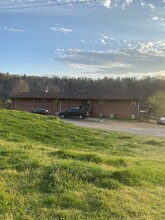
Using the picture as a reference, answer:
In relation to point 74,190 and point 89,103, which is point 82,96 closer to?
point 89,103

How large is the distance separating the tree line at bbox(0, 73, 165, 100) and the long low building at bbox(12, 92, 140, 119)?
5078 centimetres

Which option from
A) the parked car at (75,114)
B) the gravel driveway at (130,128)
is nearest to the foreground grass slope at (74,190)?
the gravel driveway at (130,128)

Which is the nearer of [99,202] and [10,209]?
[10,209]

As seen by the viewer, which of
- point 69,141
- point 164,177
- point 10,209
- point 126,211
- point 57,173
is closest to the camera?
point 10,209

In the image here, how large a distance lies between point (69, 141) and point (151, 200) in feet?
30.2

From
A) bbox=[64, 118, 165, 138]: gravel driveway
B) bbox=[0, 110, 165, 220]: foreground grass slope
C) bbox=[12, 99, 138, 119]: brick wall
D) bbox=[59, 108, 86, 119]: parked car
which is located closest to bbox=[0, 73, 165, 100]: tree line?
bbox=[12, 99, 138, 119]: brick wall

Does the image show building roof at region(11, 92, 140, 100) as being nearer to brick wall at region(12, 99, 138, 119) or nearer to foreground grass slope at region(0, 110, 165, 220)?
brick wall at region(12, 99, 138, 119)

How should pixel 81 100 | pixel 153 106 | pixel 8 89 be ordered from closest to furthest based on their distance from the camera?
1. pixel 81 100
2. pixel 153 106
3. pixel 8 89

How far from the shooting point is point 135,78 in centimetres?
12488

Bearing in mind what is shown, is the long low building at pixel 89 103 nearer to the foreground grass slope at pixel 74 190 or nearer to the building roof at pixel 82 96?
the building roof at pixel 82 96

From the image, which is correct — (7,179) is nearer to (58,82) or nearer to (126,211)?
(126,211)

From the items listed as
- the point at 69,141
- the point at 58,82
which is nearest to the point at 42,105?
the point at 69,141

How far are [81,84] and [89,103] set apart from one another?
73092 millimetres

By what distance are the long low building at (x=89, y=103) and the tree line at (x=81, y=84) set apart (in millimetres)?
50783
